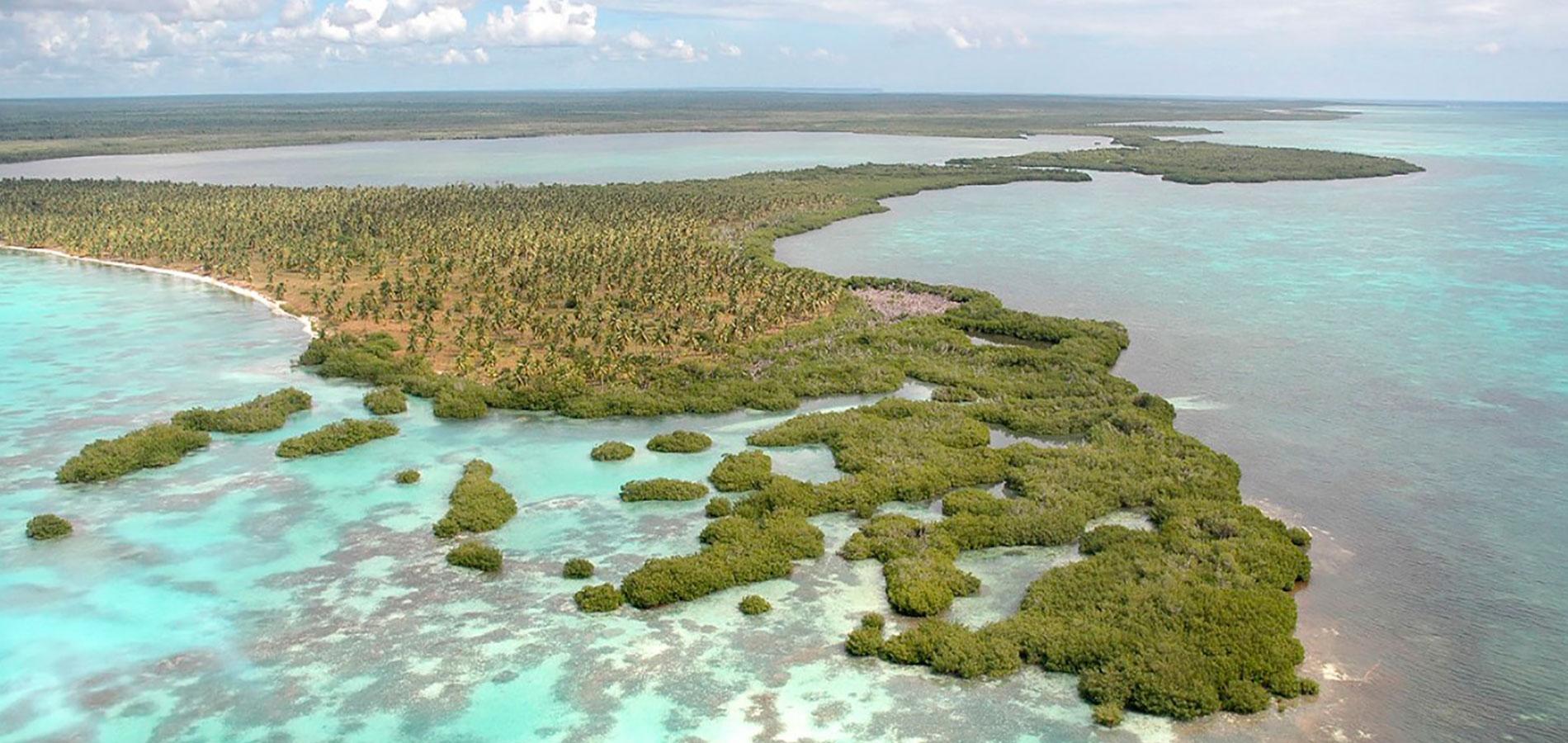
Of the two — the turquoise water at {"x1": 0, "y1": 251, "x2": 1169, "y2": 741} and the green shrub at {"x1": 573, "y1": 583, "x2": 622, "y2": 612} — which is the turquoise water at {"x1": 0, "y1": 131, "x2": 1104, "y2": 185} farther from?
the green shrub at {"x1": 573, "y1": 583, "x2": 622, "y2": 612}

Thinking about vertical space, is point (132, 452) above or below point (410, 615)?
above

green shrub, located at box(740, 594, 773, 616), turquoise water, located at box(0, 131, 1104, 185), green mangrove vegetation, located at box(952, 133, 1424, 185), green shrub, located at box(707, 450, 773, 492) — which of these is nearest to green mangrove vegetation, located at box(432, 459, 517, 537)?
green shrub, located at box(707, 450, 773, 492)

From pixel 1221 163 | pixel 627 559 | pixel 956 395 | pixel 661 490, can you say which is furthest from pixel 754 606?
pixel 1221 163

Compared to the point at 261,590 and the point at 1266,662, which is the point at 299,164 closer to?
the point at 261,590

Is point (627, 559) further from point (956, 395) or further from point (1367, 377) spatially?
point (1367, 377)

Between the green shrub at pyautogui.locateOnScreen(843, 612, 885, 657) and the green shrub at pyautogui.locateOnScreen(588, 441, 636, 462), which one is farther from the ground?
the green shrub at pyautogui.locateOnScreen(588, 441, 636, 462)

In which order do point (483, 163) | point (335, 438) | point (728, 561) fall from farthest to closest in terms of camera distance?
point (483, 163) → point (335, 438) → point (728, 561)
